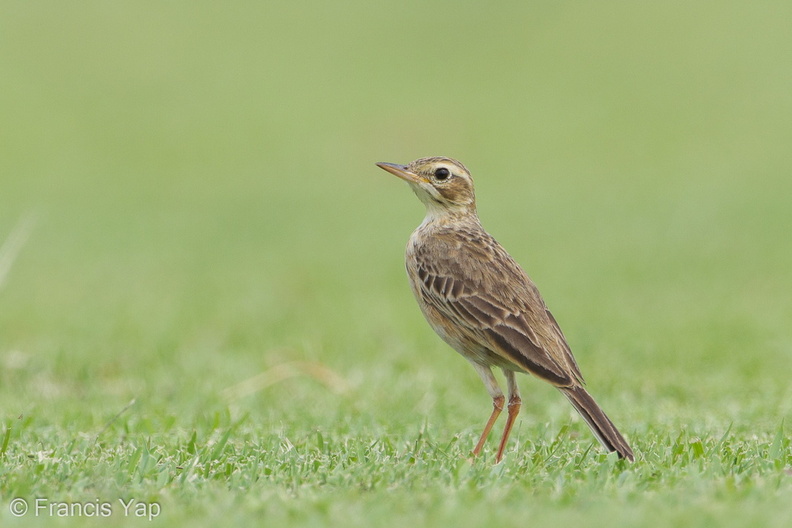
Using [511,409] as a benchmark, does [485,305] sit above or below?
above

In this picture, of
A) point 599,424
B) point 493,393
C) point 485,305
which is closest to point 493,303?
point 485,305

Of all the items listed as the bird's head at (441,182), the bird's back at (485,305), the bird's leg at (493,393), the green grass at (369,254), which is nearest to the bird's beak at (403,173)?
the bird's head at (441,182)

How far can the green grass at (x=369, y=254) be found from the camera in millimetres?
5055

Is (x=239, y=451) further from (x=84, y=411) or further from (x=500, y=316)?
(x=84, y=411)

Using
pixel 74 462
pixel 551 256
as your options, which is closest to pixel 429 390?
pixel 74 462

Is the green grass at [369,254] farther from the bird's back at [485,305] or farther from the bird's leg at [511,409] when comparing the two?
the bird's back at [485,305]

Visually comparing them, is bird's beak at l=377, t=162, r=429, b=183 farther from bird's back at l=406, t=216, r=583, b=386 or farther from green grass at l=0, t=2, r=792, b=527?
green grass at l=0, t=2, r=792, b=527

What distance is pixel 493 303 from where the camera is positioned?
19.3 ft

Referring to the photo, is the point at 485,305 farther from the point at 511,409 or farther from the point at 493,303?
the point at 511,409

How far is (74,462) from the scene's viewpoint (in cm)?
530

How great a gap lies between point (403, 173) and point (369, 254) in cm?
970

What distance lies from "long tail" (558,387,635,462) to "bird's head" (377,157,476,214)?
5.75ft

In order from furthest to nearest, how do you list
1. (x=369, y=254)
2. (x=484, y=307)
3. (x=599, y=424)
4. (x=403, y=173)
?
(x=369, y=254)
(x=403, y=173)
(x=484, y=307)
(x=599, y=424)

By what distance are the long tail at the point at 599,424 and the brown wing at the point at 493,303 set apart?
3.0 inches
